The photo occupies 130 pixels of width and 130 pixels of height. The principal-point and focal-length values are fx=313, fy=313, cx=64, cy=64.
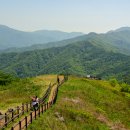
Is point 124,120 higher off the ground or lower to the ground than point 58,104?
lower

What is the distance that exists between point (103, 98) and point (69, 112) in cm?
2129

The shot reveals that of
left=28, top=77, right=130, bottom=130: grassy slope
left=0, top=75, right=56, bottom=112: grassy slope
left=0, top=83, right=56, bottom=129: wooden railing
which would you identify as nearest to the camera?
left=0, top=83, right=56, bottom=129: wooden railing

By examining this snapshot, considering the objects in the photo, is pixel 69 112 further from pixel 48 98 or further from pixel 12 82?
pixel 12 82

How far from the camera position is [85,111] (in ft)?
173

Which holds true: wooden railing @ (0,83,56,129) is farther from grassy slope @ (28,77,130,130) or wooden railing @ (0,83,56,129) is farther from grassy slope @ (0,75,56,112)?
grassy slope @ (0,75,56,112)

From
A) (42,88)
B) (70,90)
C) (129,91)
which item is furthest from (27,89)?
(129,91)

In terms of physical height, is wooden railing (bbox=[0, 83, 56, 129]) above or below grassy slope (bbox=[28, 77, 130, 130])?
above

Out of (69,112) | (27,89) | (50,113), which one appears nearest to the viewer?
(50,113)

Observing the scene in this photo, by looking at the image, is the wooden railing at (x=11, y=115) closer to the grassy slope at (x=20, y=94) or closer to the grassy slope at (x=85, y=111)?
the grassy slope at (x=85, y=111)

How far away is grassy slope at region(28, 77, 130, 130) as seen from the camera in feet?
141

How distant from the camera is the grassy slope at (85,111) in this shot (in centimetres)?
4301

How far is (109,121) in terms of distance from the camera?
52906 mm

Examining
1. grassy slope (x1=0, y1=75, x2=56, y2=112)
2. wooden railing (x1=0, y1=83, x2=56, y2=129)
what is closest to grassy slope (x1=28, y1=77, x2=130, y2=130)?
wooden railing (x1=0, y1=83, x2=56, y2=129)

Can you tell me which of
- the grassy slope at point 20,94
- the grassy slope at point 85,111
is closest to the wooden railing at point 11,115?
the grassy slope at point 85,111
